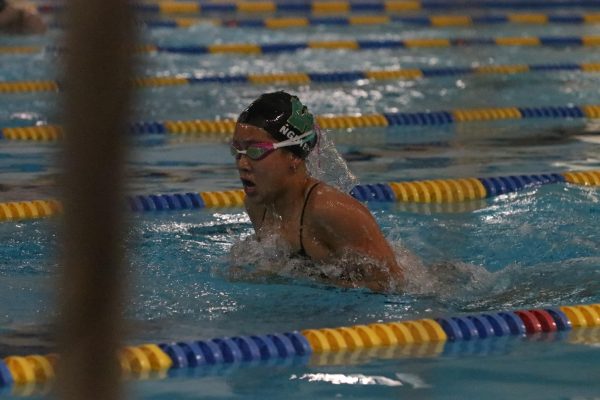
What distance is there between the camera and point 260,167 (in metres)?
3.22

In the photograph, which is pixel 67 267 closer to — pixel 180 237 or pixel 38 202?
pixel 180 237

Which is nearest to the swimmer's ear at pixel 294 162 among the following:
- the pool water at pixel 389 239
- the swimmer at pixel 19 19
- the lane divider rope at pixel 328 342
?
the pool water at pixel 389 239

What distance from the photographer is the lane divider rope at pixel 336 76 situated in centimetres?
779

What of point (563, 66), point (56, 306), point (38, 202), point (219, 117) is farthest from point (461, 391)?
point (563, 66)

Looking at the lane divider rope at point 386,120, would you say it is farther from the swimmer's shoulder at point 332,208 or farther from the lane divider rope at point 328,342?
the lane divider rope at point 328,342

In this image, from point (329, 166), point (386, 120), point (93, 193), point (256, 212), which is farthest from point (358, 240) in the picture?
point (386, 120)

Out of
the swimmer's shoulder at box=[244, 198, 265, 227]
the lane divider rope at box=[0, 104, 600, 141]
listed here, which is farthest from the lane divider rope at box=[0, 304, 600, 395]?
the lane divider rope at box=[0, 104, 600, 141]

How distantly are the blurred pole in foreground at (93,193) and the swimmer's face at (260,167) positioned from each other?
262 cm

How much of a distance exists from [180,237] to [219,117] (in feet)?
9.32

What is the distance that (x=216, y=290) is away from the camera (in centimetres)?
338

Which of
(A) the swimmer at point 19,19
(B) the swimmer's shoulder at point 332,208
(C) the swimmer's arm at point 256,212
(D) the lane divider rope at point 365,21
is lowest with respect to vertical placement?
(C) the swimmer's arm at point 256,212

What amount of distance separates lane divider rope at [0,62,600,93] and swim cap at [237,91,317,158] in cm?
435

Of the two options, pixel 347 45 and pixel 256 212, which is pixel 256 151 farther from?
pixel 347 45

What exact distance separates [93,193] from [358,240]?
8.42ft
